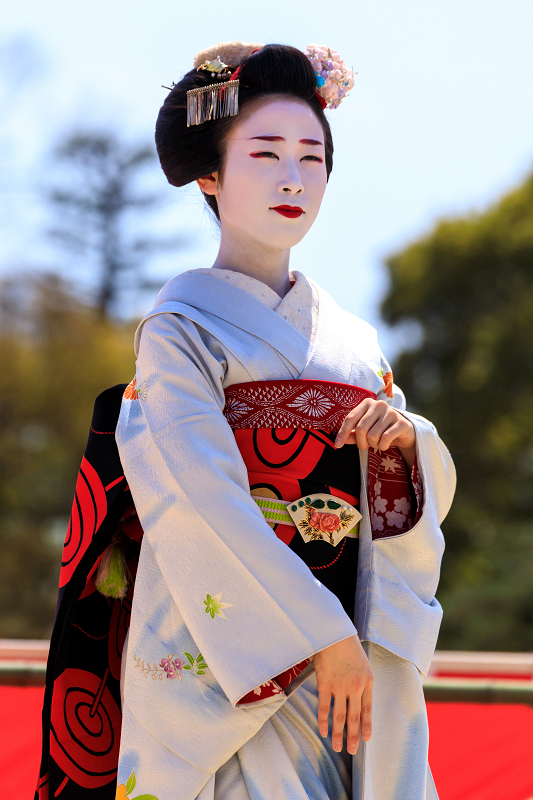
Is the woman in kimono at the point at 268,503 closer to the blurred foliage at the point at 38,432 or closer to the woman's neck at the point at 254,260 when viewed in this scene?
the woman's neck at the point at 254,260

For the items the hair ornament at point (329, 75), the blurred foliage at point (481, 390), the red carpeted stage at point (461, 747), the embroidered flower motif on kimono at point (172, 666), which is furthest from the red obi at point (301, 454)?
the blurred foliage at point (481, 390)

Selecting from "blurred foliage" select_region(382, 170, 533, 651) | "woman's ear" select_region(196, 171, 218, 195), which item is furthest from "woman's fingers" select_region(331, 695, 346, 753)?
"blurred foliage" select_region(382, 170, 533, 651)

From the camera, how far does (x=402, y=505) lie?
1.48m

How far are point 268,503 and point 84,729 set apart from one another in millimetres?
493

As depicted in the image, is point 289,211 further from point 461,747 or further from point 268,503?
point 461,747

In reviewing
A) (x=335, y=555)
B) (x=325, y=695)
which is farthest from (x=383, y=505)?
(x=325, y=695)

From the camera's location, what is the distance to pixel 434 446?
149cm

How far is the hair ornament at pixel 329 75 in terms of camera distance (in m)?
1.61

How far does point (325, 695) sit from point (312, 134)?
0.93m

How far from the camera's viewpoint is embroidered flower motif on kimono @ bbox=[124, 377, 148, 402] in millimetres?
1377

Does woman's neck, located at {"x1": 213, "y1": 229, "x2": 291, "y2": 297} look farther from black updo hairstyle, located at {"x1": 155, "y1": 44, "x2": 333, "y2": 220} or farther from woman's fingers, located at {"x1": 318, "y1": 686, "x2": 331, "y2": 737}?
woman's fingers, located at {"x1": 318, "y1": 686, "x2": 331, "y2": 737}

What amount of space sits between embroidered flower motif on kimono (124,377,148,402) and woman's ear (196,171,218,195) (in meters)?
0.40

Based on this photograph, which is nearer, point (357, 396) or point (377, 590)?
point (377, 590)

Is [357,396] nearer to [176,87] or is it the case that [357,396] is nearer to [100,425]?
[100,425]
